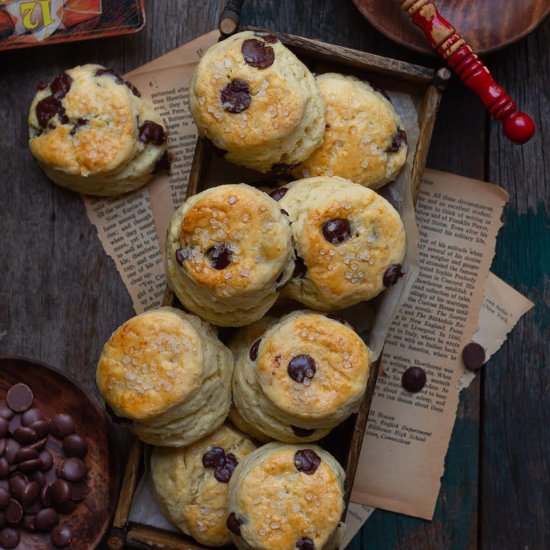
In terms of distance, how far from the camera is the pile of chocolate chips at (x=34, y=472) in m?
2.17

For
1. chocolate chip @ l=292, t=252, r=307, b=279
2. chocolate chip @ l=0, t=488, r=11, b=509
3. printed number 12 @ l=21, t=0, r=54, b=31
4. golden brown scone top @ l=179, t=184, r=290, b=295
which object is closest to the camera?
golden brown scone top @ l=179, t=184, r=290, b=295

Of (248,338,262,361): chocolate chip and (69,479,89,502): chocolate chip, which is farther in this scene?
(69,479,89,502): chocolate chip

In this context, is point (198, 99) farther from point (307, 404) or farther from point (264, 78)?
point (307, 404)

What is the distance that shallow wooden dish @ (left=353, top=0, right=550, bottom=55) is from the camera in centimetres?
222

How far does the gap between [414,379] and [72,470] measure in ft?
3.47

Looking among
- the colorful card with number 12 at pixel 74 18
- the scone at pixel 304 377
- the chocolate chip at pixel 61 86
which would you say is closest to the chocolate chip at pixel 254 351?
the scone at pixel 304 377

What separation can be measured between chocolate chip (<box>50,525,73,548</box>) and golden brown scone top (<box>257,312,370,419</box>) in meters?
0.80

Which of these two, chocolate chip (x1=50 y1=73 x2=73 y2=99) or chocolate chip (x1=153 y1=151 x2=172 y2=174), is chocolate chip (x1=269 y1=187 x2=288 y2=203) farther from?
chocolate chip (x1=50 y1=73 x2=73 y2=99)

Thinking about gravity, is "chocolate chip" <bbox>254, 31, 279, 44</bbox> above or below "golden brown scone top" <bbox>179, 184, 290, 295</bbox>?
above

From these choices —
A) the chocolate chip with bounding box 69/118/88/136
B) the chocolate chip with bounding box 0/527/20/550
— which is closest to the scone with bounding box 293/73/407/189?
the chocolate chip with bounding box 69/118/88/136

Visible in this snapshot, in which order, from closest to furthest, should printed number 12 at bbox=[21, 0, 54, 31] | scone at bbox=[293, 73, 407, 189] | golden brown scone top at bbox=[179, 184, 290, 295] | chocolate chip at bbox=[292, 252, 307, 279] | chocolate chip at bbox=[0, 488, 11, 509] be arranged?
golden brown scone top at bbox=[179, 184, 290, 295] < chocolate chip at bbox=[292, 252, 307, 279] < scone at bbox=[293, 73, 407, 189] < chocolate chip at bbox=[0, 488, 11, 509] < printed number 12 at bbox=[21, 0, 54, 31]

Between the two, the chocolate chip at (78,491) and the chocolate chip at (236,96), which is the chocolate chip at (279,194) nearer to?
the chocolate chip at (236,96)

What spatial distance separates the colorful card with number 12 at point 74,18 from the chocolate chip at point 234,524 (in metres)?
1.44

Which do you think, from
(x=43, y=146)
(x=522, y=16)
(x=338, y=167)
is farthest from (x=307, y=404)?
(x=522, y=16)
